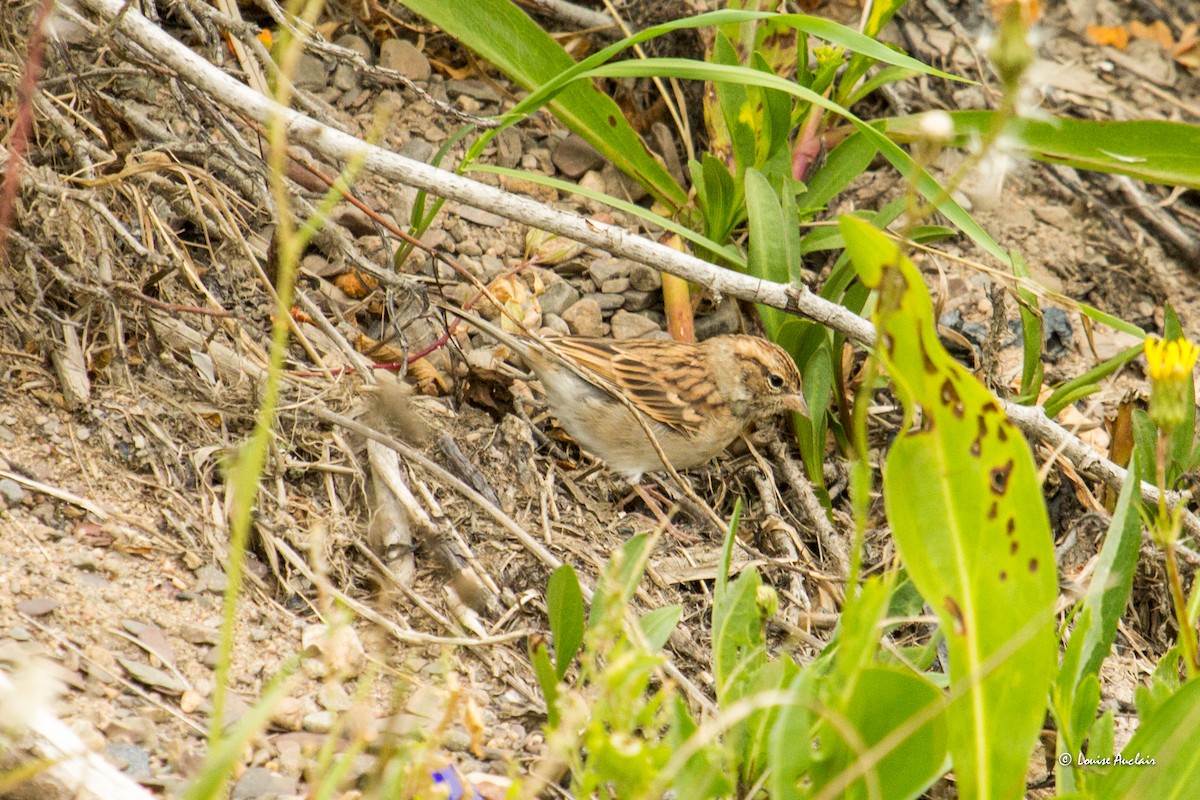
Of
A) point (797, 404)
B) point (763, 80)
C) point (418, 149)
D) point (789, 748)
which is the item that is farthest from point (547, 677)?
point (418, 149)

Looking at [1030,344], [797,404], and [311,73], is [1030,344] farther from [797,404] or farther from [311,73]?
[311,73]

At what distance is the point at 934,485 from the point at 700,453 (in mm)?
2715

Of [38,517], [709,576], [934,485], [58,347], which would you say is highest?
[934,485]

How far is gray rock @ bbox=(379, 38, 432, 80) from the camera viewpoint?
5387 millimetres

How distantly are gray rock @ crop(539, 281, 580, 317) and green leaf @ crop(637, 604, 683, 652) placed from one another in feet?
8.17

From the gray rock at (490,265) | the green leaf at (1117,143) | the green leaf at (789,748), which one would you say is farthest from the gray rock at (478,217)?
the green leaf at (789,748)

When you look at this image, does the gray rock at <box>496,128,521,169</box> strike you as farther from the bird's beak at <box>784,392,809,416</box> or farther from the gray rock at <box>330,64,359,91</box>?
the bird's beak at <box>784,392,809,416</box>

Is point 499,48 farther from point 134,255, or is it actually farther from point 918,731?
point 918,731

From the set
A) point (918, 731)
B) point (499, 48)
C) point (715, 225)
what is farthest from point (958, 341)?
point (918, 731)

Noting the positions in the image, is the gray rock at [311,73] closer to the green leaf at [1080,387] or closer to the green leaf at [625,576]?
the green leaf at [625,576]

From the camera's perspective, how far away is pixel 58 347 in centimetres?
367

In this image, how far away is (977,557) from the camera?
2.35 meters

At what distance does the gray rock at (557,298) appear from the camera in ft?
17.0

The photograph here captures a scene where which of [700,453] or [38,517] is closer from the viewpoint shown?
[38,517]
